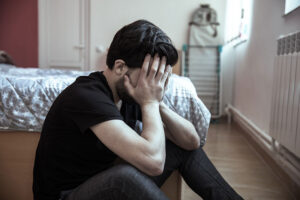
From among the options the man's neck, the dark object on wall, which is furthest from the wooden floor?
the dark object on wall

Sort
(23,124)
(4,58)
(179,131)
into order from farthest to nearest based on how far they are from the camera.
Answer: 1. (4,58)
2. (23,124)
3. (179,131)

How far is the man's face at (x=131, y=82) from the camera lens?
939 millimetres

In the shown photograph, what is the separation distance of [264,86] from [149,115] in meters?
1.81

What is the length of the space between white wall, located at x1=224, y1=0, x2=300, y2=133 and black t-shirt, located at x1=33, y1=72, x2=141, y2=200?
1398mm

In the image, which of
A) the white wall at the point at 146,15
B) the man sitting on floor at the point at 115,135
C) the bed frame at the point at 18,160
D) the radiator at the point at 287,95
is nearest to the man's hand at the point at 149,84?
the man sitting on floor at the point at 115,135

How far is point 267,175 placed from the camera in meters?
1.89

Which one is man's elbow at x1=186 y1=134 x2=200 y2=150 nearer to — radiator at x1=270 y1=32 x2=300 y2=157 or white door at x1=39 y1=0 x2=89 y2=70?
radiator at x1=270 y1=32 x2=300 y2=157

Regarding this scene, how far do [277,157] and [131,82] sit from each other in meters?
1.30

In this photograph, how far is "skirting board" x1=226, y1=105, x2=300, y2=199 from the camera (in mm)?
1624

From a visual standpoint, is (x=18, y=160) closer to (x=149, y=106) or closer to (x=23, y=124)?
(x=23, y=124)

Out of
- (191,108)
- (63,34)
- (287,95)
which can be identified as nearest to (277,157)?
(287,95)

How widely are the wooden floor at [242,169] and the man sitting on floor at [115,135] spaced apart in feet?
2.33

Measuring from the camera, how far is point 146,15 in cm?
400

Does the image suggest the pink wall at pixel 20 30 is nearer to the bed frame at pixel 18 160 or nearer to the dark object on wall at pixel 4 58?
the dark object on wall at pixel 4 58
